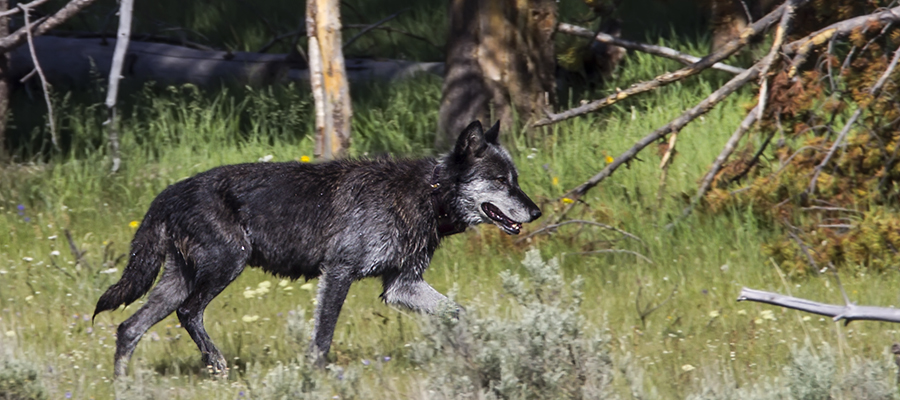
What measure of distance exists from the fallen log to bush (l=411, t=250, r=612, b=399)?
7290 millimetres

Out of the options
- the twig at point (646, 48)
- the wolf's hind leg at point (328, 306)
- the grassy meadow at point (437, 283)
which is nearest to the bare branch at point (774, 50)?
the grassy meadow at point (437, 283)

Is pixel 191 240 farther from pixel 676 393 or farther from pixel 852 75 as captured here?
pixel 852 75

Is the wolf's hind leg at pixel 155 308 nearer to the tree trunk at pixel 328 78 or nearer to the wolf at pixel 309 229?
the wolf at pixel 309 229

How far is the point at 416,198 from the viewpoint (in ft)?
20.3

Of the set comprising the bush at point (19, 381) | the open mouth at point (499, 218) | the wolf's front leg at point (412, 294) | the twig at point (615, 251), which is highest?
the open mouth at point (499, 218)

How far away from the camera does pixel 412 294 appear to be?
19.9 feet

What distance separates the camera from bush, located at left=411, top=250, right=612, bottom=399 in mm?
4570

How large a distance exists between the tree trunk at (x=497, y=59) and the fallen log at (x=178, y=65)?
1.82m

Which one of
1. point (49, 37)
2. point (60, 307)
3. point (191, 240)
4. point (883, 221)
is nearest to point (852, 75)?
point (883, 221)

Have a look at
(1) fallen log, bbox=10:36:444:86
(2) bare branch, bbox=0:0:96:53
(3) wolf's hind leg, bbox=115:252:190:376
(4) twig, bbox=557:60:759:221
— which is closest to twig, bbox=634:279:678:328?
(4) twig, bbox=557:60:759:221

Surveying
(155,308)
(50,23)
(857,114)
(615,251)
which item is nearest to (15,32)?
(50,23)

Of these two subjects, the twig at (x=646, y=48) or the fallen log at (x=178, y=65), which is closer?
the twig at (x=646, y=48)

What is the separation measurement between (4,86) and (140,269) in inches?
183

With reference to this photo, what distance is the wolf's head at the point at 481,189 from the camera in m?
6.21
